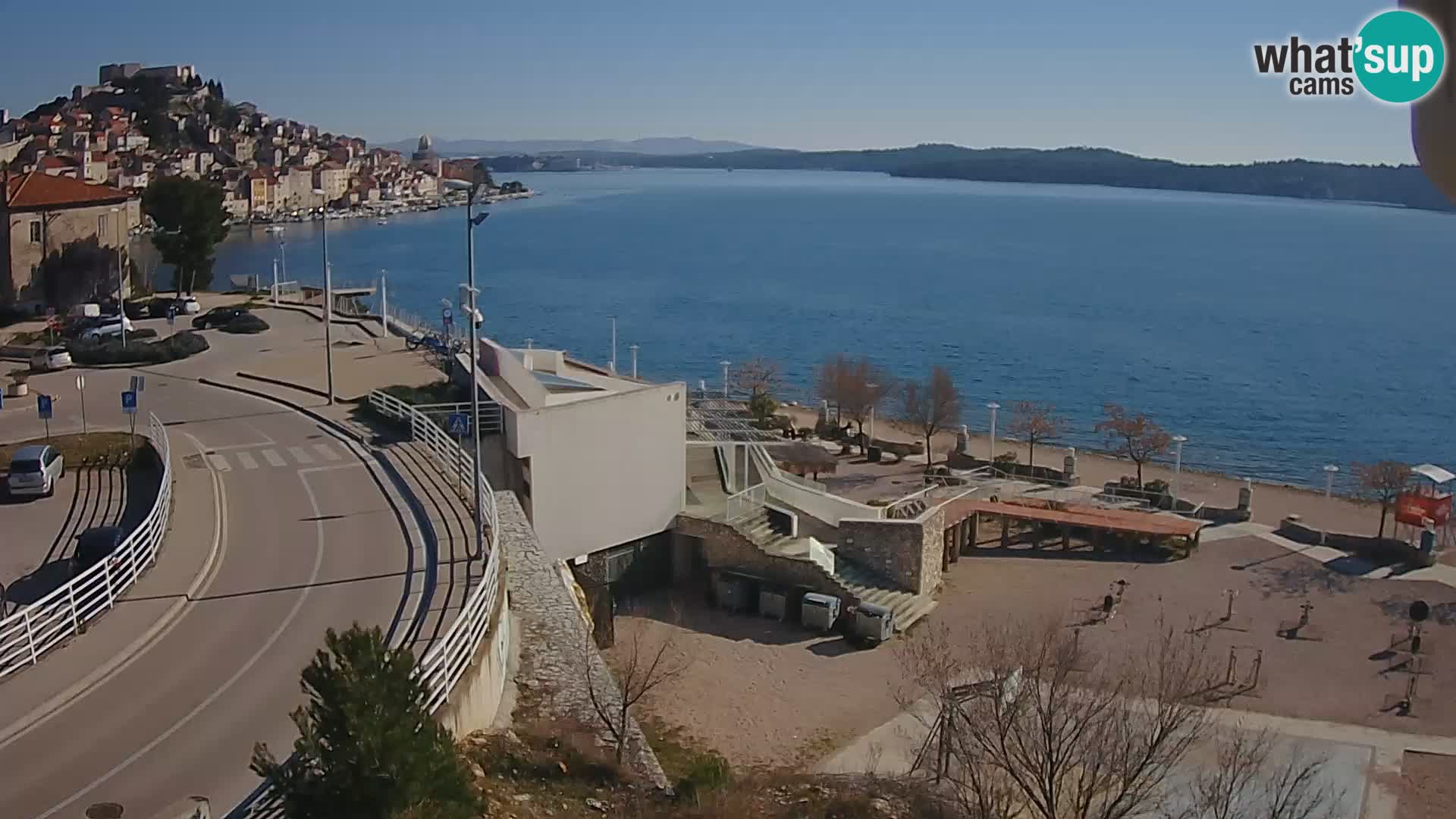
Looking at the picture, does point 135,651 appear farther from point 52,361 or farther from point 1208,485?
point 1208,485

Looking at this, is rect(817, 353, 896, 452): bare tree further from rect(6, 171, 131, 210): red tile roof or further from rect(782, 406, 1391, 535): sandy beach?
rect(6, 171, 131, 210): red tile roof

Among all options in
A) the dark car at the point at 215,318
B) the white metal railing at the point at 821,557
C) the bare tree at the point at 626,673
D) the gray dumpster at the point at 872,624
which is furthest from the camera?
the dark car at the point at 215,318

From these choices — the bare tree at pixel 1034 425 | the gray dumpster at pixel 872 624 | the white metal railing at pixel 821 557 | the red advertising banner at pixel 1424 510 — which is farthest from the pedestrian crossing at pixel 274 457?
the red advertising banner at pixel 1424 510

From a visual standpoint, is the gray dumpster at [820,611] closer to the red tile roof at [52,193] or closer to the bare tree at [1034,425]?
the bare tree at [1034,425]

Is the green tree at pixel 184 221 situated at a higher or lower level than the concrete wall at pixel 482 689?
higher

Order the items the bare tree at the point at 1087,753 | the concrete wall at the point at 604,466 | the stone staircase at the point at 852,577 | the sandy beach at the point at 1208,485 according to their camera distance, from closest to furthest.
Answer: the bare tree at the point at 1087,753 → the concrete wall at the point at 604,466 → the stone staircase at the point at 852,577 → the sandy beach at the point at 1208,485

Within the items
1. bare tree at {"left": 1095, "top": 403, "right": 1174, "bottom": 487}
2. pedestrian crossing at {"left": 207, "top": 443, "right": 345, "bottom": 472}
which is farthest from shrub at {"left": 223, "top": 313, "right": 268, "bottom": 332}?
bare tree at {"left": 1095, "top": 403, "right": 1174, "bottom": 487}

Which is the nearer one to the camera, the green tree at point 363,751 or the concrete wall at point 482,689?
the green tree at point 363,751
